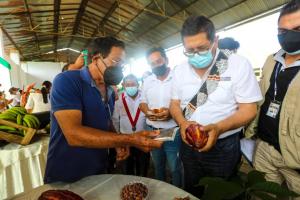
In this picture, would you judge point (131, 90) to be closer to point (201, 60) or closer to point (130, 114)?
point (130, 114)

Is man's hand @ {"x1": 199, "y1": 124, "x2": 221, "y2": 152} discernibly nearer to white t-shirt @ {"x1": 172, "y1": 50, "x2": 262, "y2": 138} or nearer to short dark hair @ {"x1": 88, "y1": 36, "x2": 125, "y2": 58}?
white t-shirt @ {"x1": 172, "y1": 50, "x2": 262, "y2": 138}

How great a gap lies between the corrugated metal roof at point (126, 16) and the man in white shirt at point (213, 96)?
553cm

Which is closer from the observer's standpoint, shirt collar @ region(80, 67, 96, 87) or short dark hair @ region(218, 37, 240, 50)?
shirt collar @ region(80, 67, 96, 87)

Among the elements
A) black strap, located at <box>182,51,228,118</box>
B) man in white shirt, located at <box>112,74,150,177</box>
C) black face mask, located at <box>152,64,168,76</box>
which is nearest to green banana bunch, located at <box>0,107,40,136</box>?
man in white shirt, located at <box>112,74,150,177</box>

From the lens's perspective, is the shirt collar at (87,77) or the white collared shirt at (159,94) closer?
the shirt collar at (87,77)

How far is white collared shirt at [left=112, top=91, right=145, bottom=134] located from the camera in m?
3.56

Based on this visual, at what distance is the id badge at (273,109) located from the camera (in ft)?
5.88

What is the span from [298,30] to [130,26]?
11.0m

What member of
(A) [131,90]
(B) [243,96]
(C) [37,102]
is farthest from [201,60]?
(C) [37,102]

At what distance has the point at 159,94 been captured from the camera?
3.05 metres

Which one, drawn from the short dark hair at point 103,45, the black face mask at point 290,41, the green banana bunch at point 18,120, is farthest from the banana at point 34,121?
the black face mask at point 290,41

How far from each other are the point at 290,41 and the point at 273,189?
3.60ft

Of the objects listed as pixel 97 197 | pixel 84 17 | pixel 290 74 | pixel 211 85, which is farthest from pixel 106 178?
pixel 84 17

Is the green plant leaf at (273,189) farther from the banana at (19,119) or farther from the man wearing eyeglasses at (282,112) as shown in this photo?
the banana at (19,119)
